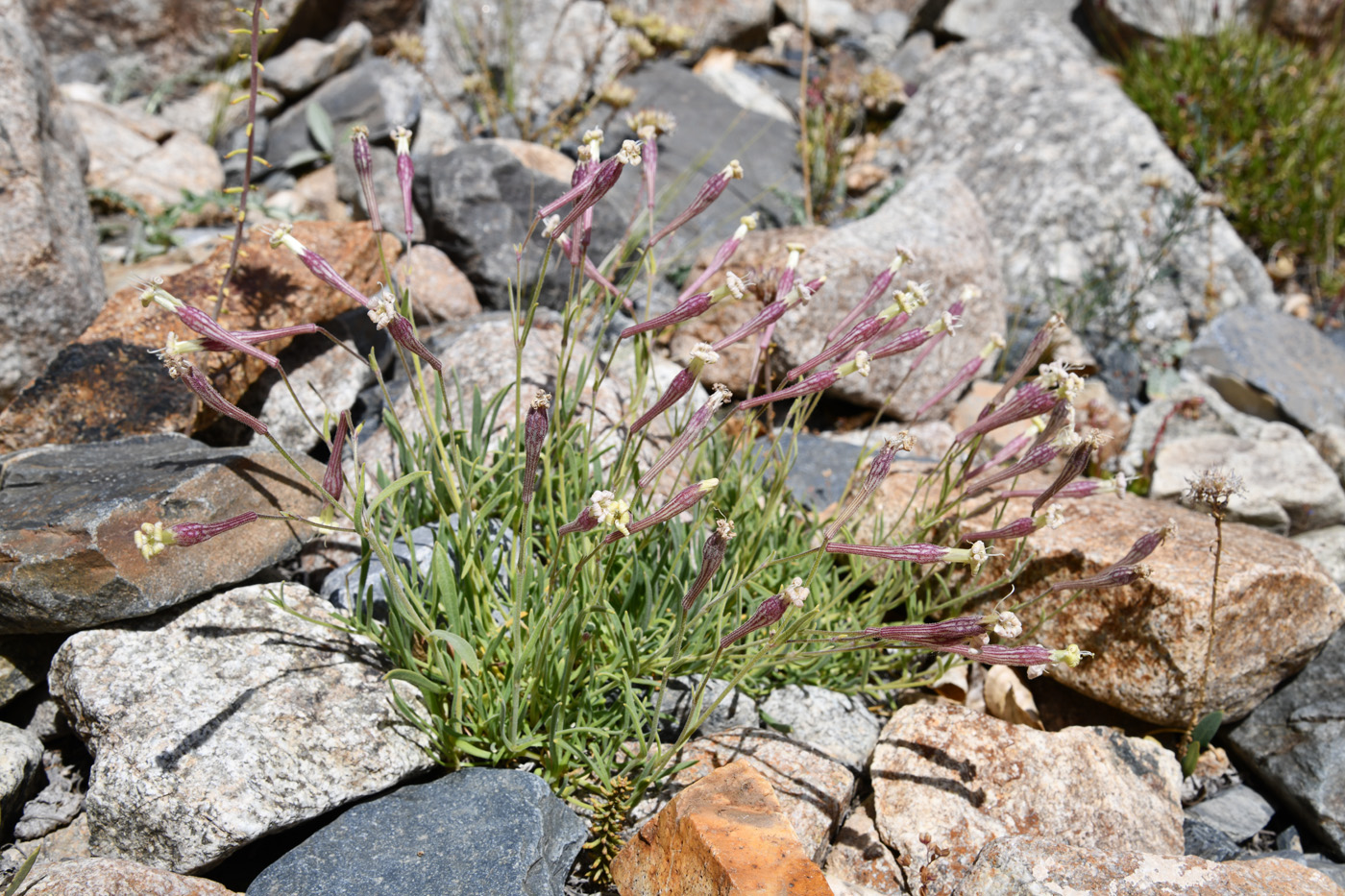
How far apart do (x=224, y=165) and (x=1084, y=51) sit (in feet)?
26.5

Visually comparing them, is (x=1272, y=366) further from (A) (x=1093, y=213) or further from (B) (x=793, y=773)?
(B) (x=793, y=773)

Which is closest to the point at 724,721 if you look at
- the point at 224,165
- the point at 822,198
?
the point at 822,198

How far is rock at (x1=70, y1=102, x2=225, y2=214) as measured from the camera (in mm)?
5770

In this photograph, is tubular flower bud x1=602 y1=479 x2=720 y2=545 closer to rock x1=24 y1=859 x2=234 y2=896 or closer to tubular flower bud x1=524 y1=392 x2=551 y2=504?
tubular flower bud x1=524 y1=392 x2=551 y2=504

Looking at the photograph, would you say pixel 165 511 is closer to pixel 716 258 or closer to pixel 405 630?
pixel 405 630

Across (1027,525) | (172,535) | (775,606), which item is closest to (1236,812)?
(1027,525)

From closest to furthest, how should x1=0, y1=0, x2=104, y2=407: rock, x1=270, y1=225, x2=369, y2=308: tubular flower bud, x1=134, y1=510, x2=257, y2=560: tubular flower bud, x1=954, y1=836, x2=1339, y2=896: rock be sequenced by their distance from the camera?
1. x1=134, y1=510, x2=257, y2=560: tubular flower bud
2. x1=954, y1=836, x2=1339, y2=896: rock
3. x1=270, y1=225, x2=369, y2=308: tubular flower bud
4. x1=0, y1=0, x2=104, y2=407: rock

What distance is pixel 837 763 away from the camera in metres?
2.92

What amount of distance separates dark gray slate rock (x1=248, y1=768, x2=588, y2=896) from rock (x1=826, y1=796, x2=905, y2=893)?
0.85 meters

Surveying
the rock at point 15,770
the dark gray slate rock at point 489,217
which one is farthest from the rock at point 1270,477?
the rock at point 15,770

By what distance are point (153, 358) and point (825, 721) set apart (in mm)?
→ 3000

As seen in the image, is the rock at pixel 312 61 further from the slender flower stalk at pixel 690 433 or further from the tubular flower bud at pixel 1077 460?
the tubular flower bud at pixel 1077 460

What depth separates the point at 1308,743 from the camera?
3.25 meters

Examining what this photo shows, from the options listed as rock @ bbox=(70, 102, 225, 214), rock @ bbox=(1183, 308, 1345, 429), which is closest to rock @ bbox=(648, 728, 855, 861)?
rock @ bbox=(1183, 308, 1345, 429)
